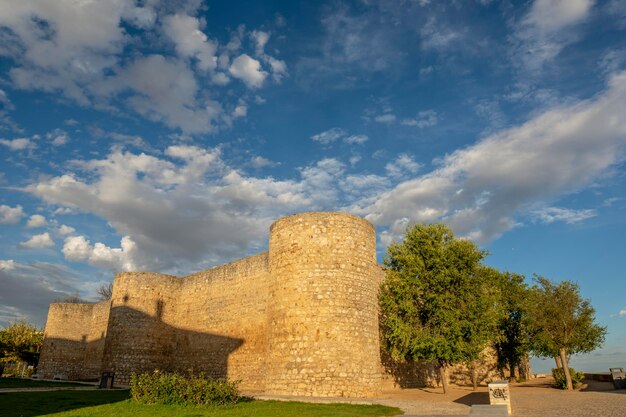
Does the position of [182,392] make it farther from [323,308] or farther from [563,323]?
[563,323]

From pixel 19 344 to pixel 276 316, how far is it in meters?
32.9

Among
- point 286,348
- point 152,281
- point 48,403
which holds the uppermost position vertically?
point 152,281

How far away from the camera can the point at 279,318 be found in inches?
693

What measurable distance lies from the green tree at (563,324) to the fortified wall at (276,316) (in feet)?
26.6

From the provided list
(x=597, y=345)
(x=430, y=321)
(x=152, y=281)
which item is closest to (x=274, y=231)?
(x=430, y=321)

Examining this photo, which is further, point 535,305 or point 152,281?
point 152,281

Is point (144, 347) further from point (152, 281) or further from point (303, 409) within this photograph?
point (303, 409)

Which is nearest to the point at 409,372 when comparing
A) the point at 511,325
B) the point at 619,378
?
the point at 511,325

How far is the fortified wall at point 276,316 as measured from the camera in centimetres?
1655

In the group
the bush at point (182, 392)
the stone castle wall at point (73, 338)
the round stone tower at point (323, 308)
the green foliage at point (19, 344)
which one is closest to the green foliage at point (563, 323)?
the round stone tower at point (323, 308)

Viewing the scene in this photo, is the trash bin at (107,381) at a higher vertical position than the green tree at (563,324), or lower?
lower

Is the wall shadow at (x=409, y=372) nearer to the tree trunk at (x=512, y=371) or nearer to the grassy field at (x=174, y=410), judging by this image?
the tree trunk at (x=512, y=371)

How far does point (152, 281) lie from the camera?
2608 cm

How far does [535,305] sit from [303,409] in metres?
15.1
